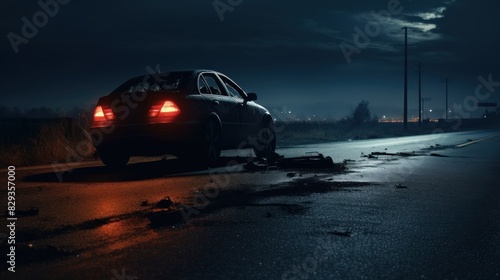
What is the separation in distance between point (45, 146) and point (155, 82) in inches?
204

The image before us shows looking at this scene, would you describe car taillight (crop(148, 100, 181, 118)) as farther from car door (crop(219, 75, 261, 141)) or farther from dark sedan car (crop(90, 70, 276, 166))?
car door (crop(219, 75, 261, 141))

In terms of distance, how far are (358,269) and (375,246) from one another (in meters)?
0.77

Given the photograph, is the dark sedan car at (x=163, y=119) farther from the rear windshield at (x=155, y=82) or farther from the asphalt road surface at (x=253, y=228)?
the asphalt road surface at (x=253, y=228)

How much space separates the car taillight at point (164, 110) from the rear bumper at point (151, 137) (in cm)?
18

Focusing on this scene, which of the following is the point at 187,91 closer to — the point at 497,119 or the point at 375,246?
the point at 375,246

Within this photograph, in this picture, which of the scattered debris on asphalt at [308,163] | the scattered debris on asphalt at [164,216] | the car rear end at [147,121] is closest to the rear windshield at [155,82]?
the car rear end at [147,121]

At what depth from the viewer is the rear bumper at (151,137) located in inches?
390

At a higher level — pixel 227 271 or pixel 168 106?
pixel 168 106

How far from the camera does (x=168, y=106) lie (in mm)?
9977

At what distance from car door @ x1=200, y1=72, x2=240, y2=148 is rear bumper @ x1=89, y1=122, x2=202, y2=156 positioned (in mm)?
948

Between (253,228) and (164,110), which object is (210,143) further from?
(253,228)

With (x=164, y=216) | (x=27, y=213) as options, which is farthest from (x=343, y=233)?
(x=27, y=213)

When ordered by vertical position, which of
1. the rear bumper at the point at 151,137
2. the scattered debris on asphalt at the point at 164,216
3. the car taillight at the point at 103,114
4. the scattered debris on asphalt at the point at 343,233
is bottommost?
the scattered debris on asphalt at the point at 343,233

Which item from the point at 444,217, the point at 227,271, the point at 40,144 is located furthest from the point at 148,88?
the point at 227,271
